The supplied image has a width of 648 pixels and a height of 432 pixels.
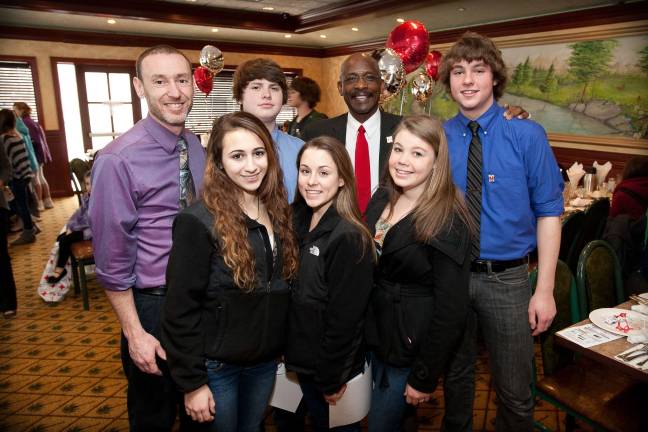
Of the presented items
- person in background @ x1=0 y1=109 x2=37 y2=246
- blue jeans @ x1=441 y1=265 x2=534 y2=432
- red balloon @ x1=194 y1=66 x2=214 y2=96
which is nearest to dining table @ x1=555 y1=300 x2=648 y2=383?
blue jeans @ x1=441 y1=265 x2=534 y2=432

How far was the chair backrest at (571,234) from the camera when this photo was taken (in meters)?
3.15

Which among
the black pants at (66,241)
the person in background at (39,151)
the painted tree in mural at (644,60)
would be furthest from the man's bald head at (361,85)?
the person in background at (39,151)

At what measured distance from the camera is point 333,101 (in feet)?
40.0

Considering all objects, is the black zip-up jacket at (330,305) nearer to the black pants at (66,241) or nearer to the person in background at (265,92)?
the person in background at (265,92)

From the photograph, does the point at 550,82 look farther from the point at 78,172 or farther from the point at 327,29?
the point at 78,172

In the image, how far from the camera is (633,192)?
134 inches

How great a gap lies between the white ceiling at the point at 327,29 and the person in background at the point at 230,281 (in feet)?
19.4

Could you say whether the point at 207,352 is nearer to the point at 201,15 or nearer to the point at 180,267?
the point at 180,267

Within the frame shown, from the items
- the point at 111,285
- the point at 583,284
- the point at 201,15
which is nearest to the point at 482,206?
the point at 583,284

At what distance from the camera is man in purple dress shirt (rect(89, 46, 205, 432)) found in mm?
1626

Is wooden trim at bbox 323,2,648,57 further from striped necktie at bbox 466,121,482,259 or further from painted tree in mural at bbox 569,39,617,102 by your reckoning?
striped necktie at bbox 466,121,482,259

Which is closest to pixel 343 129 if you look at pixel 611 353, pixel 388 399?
pixel 388 399

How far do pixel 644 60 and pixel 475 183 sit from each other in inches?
220

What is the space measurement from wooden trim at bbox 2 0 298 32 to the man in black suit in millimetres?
6752
